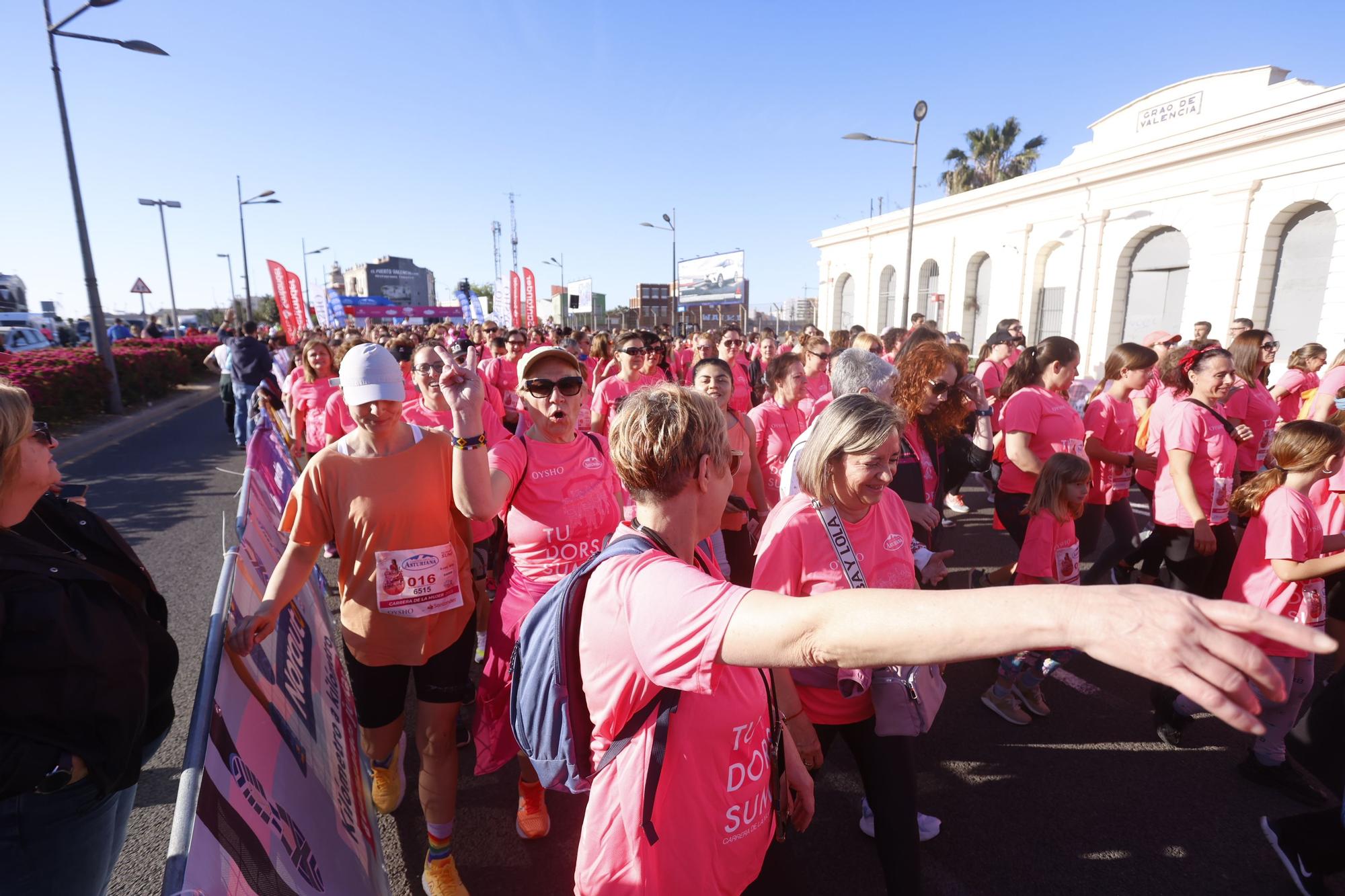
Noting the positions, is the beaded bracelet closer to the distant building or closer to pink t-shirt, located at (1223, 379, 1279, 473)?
pink t-shirt, located at (1223, 379, 1279, 473)

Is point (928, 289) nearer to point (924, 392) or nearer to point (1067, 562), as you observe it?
point (924, 392)

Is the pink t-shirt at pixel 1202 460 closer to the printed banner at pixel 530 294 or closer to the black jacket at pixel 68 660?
the black jacket at pixel 68 660

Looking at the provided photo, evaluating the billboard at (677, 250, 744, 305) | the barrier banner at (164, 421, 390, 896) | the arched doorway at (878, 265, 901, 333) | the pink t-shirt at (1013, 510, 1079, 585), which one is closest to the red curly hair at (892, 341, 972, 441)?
the pink t-shirt at (1013, 510, 1079, 585)

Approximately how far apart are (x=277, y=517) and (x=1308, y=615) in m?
5.92

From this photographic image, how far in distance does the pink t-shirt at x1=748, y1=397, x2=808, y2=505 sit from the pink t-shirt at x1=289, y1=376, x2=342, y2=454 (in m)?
3.86

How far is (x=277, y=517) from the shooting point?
4477 mm

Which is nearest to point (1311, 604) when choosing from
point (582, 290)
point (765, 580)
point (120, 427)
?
point (765, 580)

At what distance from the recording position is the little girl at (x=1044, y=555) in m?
3.72

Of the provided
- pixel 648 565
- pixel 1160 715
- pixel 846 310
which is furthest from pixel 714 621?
pixel 846 310

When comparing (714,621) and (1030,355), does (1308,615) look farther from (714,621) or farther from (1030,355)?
(714,621)

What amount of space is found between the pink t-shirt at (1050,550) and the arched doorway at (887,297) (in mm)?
31274

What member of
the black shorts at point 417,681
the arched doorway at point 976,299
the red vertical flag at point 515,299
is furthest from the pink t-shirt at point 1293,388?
the arched doorway at point 976,299

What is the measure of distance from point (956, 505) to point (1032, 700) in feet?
13.2

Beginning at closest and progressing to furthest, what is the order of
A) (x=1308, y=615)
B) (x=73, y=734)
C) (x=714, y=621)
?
1. (x=714, y=621)
2. (x=73, y=734)
3. (x=1308, y=615)
